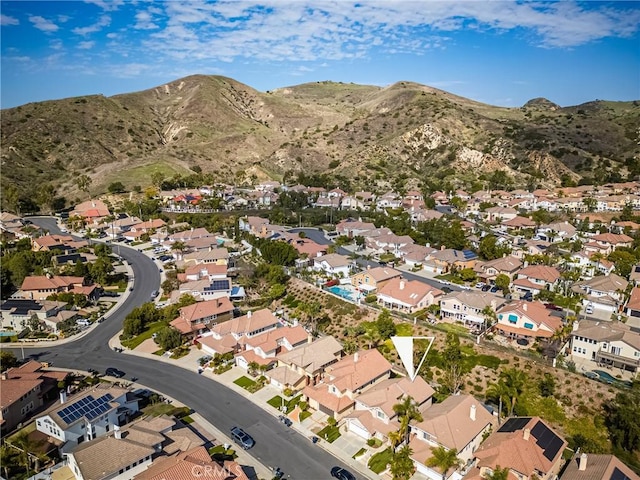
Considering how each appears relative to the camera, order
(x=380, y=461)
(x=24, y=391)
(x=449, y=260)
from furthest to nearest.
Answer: (x=449, y=260)
(x=24, y=391)
(x=380, y=461)

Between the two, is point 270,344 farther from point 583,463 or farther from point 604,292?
point 604,292

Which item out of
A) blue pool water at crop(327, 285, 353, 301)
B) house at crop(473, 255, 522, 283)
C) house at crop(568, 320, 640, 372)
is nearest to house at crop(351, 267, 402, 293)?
blue pool water at crop(327, 285, 353, 301)

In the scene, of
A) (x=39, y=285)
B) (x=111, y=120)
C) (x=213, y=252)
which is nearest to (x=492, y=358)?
(x=213, y=252)

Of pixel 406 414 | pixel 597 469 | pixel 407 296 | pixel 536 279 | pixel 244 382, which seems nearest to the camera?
pixel 597 469

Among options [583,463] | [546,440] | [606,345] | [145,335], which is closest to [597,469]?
[583,463]

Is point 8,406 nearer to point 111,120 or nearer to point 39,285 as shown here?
point 39,285

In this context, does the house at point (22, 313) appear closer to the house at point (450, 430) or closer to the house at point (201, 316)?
the house at point (201, 316)

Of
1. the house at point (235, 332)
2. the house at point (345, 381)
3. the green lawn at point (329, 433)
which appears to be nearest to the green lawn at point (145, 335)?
the house at point (235, 332)
